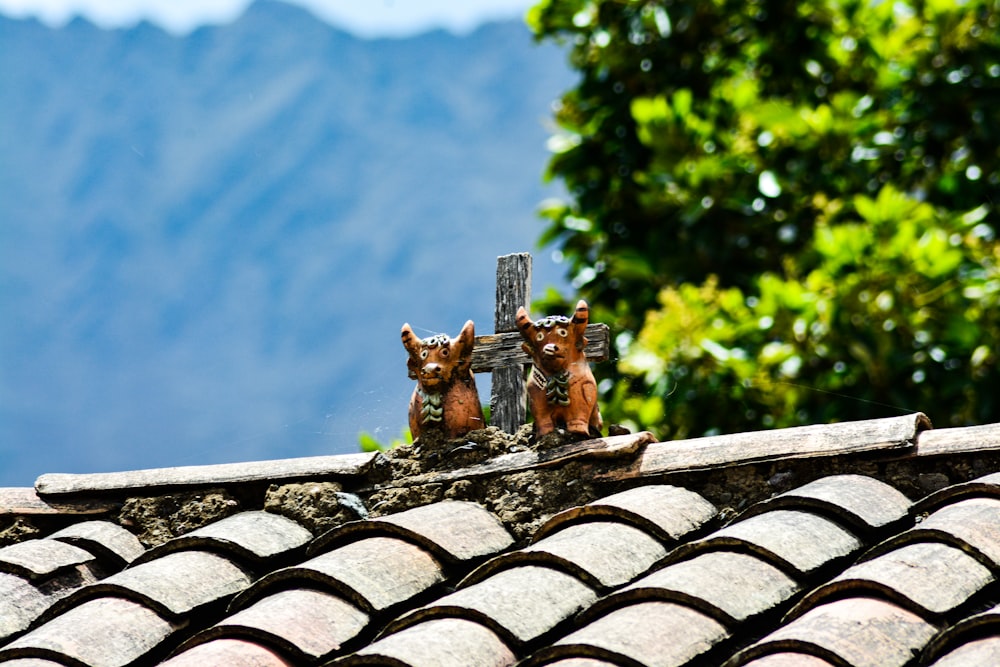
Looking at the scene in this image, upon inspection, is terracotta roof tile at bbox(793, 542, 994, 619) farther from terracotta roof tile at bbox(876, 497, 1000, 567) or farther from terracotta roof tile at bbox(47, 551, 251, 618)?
terracotta roof tile at bbox(47, 551, 251, 618)

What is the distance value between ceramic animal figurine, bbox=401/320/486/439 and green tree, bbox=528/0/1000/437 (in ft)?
14.1

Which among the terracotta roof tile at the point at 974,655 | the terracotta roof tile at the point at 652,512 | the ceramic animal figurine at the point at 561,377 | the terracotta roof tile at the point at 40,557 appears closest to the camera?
the terracotta roof tile at the point at 974,655

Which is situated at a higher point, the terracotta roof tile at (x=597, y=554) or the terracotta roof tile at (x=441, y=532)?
the terracotta roof tile at (x=441, y=532)

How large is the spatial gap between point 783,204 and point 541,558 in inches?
285

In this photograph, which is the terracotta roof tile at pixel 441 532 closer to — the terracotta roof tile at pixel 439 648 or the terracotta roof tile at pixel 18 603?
the terracotta roof tile at pixel 439 648

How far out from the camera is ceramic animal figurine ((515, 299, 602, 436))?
3.18 m

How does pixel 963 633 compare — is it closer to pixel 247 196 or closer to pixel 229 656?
pixel 229 656

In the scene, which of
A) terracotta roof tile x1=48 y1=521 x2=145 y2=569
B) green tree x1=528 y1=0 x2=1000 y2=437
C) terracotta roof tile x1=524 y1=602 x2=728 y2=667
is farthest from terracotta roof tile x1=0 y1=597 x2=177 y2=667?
green tree x1=528 y1=0 x2=1000 y2=437

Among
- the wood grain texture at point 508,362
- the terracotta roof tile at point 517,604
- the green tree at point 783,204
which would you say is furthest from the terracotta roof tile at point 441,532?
the green tree at point 783,204

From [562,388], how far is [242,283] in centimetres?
1139

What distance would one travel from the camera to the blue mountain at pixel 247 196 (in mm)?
13359

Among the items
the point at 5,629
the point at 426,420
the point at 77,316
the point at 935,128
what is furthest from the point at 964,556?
the point at 77,316

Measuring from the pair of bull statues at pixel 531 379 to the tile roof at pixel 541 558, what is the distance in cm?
9

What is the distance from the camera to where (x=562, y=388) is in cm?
317
